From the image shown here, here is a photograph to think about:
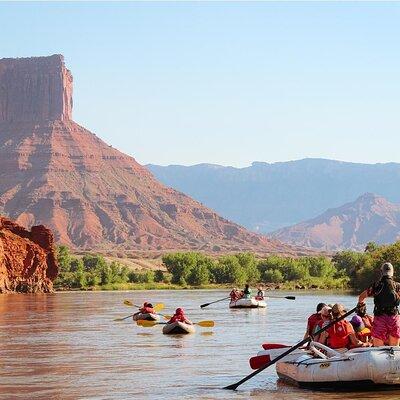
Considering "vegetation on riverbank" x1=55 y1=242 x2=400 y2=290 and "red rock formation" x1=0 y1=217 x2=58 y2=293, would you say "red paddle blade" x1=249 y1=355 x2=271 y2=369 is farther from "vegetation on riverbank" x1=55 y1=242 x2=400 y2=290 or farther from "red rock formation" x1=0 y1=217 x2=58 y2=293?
"vegetation on riverbank" x1=55 y1=242 x2=400 y2=290

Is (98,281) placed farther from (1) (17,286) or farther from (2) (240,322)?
(2) (240,322)

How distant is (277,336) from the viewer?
1821 inches

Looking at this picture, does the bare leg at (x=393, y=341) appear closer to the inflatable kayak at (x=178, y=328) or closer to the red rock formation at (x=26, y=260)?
the inflatable kayak at (x=178, y=328)

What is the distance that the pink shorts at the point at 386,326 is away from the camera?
80.4 ft

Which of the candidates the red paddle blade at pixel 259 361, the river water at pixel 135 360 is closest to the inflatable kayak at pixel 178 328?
the river water at pixel 135 360

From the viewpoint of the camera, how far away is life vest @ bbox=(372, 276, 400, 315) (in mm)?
24156

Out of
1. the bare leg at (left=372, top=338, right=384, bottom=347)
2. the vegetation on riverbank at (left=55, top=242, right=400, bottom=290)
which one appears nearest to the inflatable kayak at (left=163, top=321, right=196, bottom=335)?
the bare leg at (left=372, top=338, right=384, bottom=347)

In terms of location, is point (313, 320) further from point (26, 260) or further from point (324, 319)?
point (26, 260)

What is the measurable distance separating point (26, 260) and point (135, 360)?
107 metres

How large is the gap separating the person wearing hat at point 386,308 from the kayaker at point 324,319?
1.58 metres

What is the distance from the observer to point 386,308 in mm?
24344

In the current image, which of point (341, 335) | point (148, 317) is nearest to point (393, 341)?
point (341, 335)

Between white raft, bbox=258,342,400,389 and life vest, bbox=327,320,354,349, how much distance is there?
0.41 meters

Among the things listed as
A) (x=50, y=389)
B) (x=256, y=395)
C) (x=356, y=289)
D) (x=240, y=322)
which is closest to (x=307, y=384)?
(x=256, y=395)
